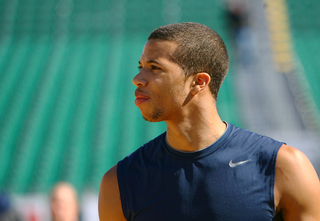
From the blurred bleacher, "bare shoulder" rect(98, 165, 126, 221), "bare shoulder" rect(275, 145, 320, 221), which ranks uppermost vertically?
the blurred bleacher

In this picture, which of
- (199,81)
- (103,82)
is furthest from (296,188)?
(103,82)

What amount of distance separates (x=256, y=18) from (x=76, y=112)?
5.53 m

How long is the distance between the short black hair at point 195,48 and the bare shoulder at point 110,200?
73 centimetres

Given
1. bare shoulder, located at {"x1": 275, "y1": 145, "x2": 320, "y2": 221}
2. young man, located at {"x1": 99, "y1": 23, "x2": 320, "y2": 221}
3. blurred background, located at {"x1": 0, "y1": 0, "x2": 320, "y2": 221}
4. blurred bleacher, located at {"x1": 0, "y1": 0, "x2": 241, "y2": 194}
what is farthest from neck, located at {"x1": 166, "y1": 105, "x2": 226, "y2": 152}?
blurred bleacher, located at {"x1": 0, "y1": 0, "x2": 241, "y2": 194}

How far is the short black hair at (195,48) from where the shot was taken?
75.7 inches

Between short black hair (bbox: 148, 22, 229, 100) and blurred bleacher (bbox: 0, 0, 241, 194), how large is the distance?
4582 mm

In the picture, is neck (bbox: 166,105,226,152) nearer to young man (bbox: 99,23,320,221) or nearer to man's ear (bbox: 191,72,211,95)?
young man (bbox: 99,23,320,221)

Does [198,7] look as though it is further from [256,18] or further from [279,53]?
[279,53]

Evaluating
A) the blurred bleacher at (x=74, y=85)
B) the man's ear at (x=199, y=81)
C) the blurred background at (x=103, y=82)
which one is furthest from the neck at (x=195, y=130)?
the blurred bleacher at (x=74, y=85)

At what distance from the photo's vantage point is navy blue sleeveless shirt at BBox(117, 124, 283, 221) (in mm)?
1697

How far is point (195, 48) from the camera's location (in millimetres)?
1939

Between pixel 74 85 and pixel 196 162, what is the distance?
712cm

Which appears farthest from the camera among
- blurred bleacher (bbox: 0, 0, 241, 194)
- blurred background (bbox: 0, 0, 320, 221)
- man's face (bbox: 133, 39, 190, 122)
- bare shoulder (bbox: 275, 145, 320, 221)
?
blurred bleacher (bbox: 0, 0, 241, 194)

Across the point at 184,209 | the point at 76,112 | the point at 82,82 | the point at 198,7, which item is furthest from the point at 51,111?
the point at 184,209
